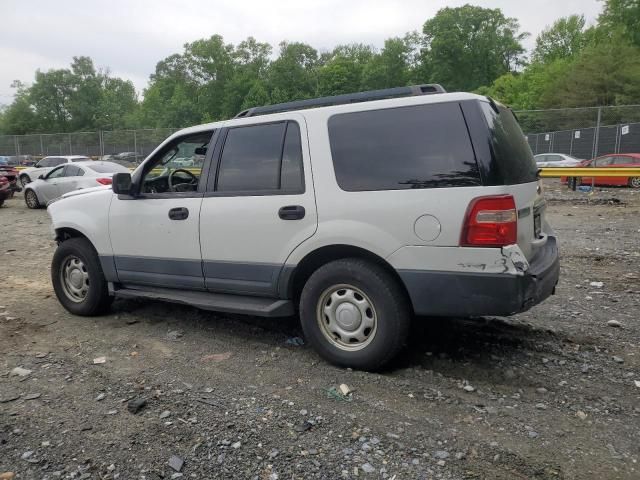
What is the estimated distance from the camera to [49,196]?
1545 centimetres

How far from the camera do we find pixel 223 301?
434 cm

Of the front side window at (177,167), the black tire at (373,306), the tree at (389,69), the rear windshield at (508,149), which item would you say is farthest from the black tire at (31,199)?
the tree at (389,69)

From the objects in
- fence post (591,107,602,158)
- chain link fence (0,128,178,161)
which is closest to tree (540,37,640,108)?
fence post (591,107,602,158)

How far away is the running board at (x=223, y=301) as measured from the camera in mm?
4082

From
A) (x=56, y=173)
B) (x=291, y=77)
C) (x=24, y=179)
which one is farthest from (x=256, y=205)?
(x=291, y=77)

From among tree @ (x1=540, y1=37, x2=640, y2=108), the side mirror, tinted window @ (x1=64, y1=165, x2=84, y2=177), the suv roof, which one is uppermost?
tree @ (x1=540, y1=37, x2=640, y2=108)

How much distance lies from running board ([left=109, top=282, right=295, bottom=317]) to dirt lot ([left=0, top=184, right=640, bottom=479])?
376 mm

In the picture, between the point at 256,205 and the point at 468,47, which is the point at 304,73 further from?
the point at 256,205

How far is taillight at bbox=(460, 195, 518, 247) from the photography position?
324cm

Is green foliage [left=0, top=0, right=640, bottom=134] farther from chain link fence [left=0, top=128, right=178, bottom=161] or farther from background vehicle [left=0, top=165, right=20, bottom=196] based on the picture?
background vehicle [left=0, top=165, right=20, bottom=196]

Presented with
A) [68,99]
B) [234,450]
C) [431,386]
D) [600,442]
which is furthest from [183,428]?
[68,99]

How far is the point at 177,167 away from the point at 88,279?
60.0 inches

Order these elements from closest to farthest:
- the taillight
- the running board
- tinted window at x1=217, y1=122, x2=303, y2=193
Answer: the taillight, tinted window at x1=217, y1=122, x2=303, y2=193, the running board

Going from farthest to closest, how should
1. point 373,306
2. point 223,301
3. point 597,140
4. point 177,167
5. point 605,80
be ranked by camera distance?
point 605,80 < point 597,140 < point 177,167 < point 223,301 < point 373,306
